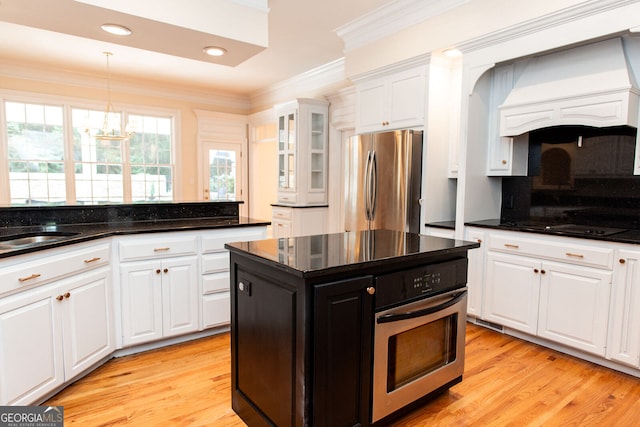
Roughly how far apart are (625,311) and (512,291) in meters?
0.70

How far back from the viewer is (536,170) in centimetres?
334

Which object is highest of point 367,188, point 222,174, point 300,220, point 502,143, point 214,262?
point 502,143

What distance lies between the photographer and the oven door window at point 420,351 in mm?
1775

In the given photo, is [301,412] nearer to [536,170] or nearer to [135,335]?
[135,335]

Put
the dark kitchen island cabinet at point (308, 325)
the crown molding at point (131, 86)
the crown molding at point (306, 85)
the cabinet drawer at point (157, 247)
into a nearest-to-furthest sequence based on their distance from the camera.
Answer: the dark kitchen island cabinet at point (308, 325) < the cabinet drawer at point (157, 247) < the crown molding at point (306, 85) < the crown molding at point (131, 86)

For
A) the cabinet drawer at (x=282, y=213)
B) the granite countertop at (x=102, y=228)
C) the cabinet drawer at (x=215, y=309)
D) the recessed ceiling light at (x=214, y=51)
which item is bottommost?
the cabinet drawer at (x=215, y=309)

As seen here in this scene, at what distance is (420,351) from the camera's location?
74.8 inches

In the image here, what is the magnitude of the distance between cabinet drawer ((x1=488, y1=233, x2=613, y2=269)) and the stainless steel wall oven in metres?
1.07

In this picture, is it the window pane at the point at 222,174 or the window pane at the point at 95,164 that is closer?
the window pane at the point at 95,164

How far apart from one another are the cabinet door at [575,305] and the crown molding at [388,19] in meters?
2.27

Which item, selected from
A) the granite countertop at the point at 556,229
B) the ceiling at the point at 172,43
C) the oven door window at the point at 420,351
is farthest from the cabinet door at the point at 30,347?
the granite countertop at the point at 556,229

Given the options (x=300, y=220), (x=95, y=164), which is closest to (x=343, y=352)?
(x=300, y=220)

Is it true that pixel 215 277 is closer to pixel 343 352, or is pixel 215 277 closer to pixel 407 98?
pixel 343 352

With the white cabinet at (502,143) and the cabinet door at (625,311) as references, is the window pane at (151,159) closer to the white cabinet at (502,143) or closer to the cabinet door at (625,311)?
the white cabinet at (502,143)
